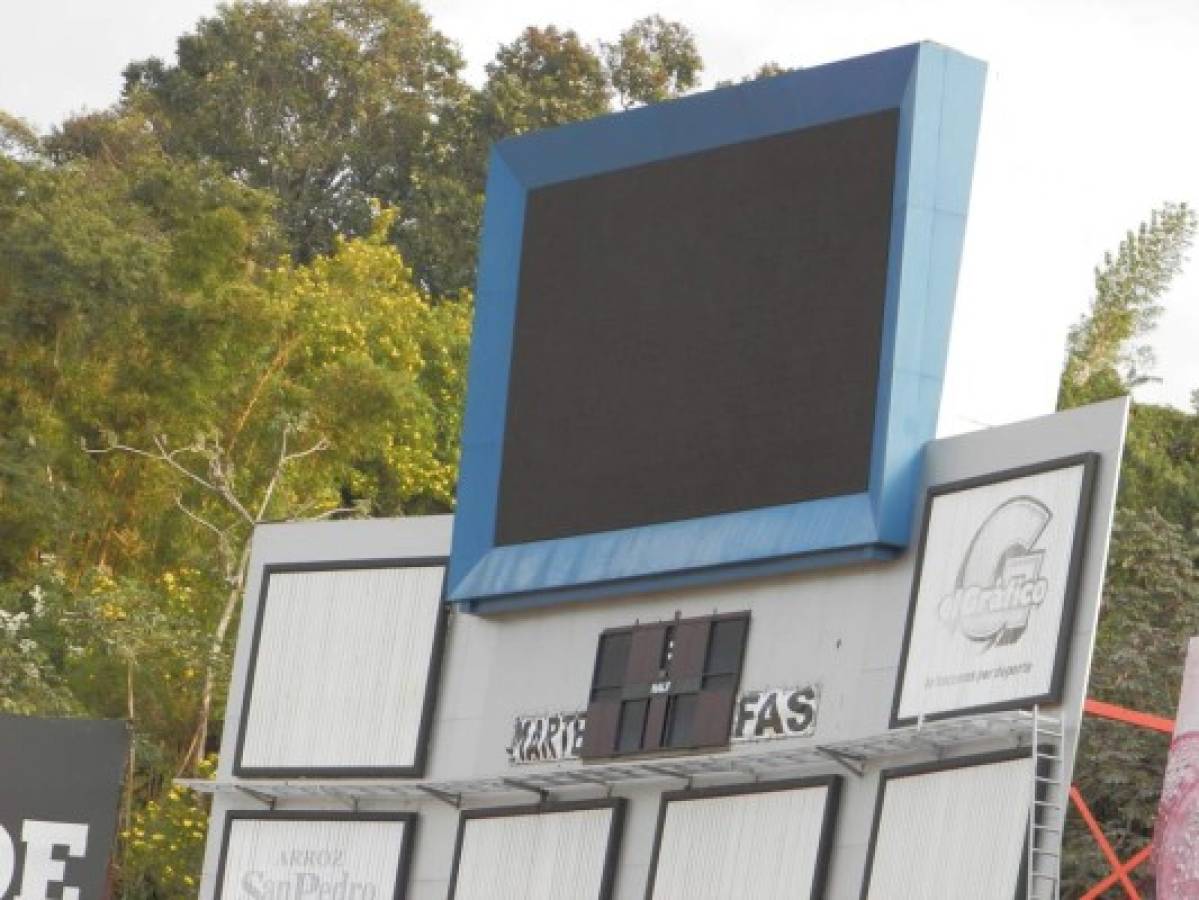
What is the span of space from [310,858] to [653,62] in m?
39.8

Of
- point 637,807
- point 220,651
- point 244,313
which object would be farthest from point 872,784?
point 244,313

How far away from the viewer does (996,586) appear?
20.8 meters

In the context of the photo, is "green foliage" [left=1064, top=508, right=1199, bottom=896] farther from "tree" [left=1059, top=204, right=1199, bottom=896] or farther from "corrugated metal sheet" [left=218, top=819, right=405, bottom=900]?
"corrugated metal sheet" [left=218, top=819, right=405, bottom=900]

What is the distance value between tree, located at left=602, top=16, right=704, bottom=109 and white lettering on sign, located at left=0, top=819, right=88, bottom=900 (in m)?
36.2

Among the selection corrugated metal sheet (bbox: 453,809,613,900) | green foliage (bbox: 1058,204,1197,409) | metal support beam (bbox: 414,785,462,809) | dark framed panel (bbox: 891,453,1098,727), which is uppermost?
green foliage (bbox: 1058,204,1197,409)

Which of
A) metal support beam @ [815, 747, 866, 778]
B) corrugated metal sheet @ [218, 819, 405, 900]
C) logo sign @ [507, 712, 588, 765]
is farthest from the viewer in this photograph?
corrugated metal sheet @ [218, 819, 405, 900]

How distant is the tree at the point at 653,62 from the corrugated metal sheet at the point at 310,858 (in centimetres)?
3871

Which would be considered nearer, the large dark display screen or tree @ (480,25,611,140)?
the large dark display screen

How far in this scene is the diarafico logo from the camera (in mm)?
20500

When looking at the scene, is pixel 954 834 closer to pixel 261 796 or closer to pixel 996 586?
pixel 996 586

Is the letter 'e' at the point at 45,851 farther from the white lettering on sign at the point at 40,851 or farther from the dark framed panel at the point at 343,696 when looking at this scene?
the dark framed panel at the point at 343,696

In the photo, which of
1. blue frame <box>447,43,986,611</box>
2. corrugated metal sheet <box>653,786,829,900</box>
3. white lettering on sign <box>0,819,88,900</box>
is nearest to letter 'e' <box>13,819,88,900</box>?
white lettering on sign <box>0,819,88,900</box>

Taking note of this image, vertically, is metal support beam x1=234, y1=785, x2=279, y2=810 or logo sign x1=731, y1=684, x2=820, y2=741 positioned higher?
logo sign x1=731, y1=684, x2=820, y2=741

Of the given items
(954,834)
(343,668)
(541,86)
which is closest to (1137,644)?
(343,668)
